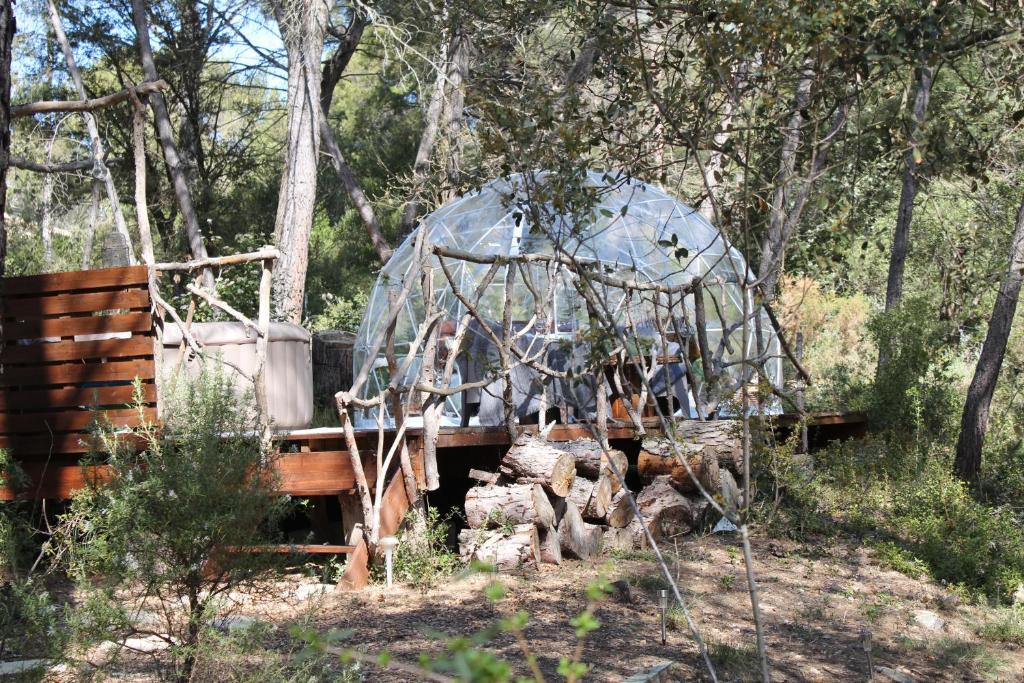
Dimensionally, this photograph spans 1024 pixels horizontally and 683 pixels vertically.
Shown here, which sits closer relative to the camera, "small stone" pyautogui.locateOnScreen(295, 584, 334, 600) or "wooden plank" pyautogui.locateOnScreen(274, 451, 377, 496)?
"small stone" pyautogui.locateOnScreen(295, 584, 334, 600)

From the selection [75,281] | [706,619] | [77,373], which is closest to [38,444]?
[77,373]

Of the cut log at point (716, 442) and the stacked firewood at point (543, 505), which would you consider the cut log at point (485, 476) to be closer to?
the stacked firewood at point (543, 505)

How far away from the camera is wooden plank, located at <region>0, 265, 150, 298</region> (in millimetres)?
7504

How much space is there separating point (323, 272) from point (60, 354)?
58.4 ft

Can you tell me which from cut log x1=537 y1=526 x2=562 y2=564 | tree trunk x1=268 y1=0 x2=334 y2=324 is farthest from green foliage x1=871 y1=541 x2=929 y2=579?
tree trunk x1=268 y1=0 x2=334 y2=324

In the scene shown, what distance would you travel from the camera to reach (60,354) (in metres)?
7.69

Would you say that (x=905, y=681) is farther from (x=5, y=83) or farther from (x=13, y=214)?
(x=13, y=214)

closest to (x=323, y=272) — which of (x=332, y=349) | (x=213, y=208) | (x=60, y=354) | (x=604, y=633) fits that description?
(x=213, y=208)

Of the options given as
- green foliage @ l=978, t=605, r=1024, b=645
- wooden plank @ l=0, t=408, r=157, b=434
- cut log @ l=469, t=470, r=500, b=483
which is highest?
wooden plank @ l=0, t=408, r=157, b=434

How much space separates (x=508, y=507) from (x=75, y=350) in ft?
10.9

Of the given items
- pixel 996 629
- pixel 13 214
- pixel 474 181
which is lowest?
pixel 996 629

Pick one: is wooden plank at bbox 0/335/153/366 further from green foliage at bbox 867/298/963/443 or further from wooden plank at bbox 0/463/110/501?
green foliage at bbox 867/298/963/443

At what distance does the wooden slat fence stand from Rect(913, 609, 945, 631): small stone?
18.2 feet

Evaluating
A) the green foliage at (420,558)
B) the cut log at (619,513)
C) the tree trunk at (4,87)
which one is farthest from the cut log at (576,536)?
the tree trunk at (4,87)
